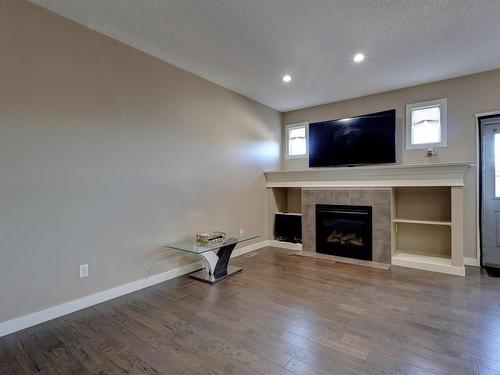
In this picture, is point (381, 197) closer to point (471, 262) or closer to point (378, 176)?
point (378, 176)

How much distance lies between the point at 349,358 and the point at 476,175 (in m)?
3.42

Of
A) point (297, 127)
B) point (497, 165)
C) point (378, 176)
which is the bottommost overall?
point (378, 176)

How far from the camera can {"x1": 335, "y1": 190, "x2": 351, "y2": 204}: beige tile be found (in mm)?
4239

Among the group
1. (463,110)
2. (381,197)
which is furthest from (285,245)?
(463,110)

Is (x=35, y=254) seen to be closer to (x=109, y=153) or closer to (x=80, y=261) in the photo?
(x=80, y=261)

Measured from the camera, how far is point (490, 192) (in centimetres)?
362

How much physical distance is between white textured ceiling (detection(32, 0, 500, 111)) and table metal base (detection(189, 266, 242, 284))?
272cm

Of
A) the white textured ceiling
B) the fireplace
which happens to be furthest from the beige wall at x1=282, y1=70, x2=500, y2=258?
the fireplace

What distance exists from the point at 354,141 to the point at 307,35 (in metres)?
2.28

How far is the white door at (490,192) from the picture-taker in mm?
3592

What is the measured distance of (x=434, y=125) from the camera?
404 centimetres

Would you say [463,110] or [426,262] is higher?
[463,110]

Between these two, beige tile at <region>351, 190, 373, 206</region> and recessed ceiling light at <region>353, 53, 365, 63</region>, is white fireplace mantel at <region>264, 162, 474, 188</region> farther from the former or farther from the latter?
recessed ceiling light at <region>353, 53, 365, 63</region>

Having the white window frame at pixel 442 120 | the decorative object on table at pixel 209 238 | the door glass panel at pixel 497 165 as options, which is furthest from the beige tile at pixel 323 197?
the door glass panel at pixel 497 165
